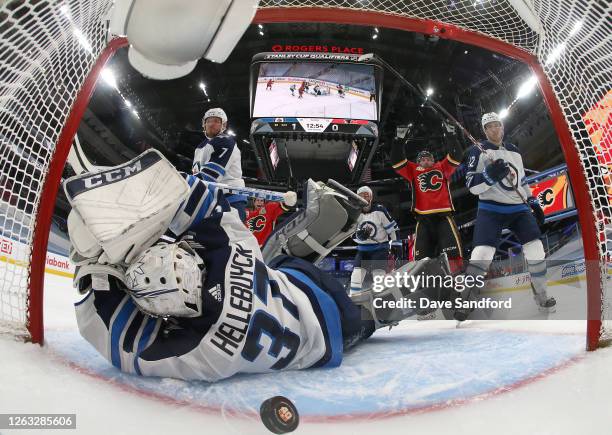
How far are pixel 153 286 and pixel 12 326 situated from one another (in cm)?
57

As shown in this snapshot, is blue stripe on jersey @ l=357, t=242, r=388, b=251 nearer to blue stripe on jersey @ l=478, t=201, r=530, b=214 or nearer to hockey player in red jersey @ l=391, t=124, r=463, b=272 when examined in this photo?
hockey player in red jersey @ l=391, t=124, r=463, b=272

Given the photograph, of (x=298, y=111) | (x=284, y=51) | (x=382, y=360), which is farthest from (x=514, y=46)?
(x=284, y=51)

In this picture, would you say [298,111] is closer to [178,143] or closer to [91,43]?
[91,43]

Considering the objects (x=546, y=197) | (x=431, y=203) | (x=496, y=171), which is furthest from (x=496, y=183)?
(x=546, y=197)

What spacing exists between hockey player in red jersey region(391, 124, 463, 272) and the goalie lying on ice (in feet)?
6.73

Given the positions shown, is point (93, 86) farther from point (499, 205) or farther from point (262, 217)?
point (262, 217)

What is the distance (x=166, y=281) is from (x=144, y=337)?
9.3 inches

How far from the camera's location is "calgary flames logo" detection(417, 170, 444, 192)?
312 cm

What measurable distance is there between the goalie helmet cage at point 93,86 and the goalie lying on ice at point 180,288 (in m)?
0.31

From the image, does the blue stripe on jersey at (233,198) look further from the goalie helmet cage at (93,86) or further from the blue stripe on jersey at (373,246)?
the blue stripe on jersey at (373,246)

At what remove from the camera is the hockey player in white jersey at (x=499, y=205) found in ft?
6.93

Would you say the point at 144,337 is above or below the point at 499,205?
below

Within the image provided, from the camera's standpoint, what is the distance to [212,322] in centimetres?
97

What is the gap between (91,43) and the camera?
47.6 inches
